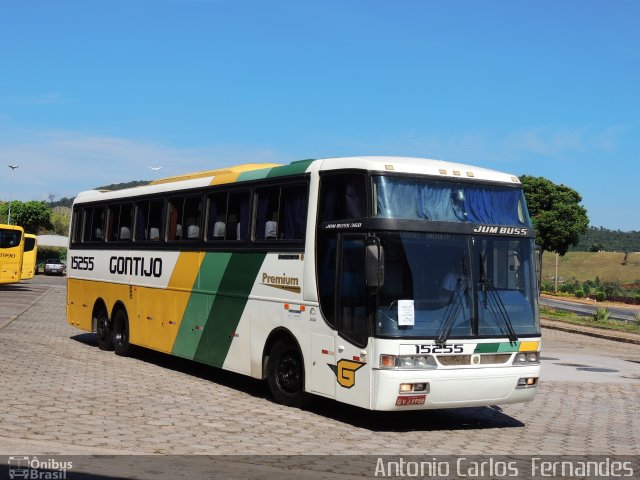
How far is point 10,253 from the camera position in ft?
143

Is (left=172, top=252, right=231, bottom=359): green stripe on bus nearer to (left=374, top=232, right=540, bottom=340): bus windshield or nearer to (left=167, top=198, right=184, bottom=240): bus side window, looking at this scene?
(left=167, top=198, right=184, bottom=240): bus side window

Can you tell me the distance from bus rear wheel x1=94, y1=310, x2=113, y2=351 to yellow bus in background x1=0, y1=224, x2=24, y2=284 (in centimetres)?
2697

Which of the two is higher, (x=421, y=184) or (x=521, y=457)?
(x=421, y=184)

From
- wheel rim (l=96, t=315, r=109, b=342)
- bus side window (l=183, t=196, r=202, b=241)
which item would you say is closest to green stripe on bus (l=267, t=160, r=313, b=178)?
bus side window (l=183, t=196, r=202, b=241)

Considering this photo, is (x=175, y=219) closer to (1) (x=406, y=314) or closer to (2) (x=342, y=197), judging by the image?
(2) (x=342, y=197)

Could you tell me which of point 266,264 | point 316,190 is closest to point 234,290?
point 266,264

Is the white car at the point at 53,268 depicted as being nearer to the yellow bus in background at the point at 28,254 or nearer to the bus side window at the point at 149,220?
the yellow bus in background at the point at 28,254

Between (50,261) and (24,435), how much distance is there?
73.3 m

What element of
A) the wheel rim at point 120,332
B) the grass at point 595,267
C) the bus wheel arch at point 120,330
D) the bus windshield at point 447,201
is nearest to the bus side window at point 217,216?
the bus windshield at point 447,201

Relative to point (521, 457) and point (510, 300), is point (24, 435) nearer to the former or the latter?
point (521, 457)

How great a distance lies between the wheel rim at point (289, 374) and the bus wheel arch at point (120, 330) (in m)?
6.13

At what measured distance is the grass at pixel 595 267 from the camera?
10681cm

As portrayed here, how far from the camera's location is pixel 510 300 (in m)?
10.5

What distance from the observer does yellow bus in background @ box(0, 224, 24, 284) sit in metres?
43.1
